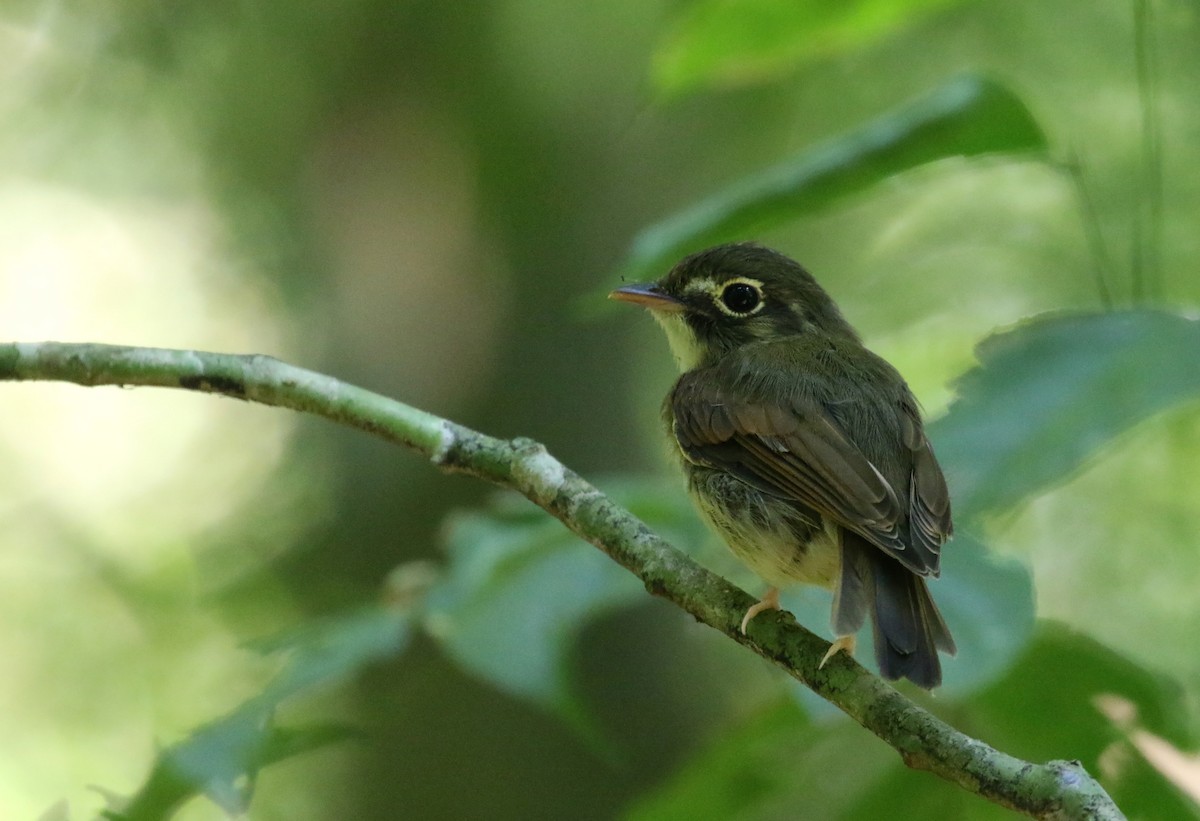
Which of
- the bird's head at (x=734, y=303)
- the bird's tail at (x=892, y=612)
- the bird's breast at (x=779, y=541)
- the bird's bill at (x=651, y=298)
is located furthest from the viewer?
the bird's head at (x=734, y=303)

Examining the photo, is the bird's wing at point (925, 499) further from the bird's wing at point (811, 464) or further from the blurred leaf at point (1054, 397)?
the blurred leaf at point (1054, 397)

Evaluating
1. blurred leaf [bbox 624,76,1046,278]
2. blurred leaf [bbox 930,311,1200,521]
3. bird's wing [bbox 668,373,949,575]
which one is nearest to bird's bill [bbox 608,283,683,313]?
bird's wing [bbox 668,373,949,575]

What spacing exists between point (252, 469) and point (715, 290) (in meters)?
6.16

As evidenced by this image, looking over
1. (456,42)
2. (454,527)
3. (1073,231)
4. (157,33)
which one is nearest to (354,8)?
(456,42)

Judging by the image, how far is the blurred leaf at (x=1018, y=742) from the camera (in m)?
2.79

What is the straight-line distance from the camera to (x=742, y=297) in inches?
159

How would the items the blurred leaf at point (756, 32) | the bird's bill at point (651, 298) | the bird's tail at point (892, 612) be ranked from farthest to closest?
the bird's bill at point (651, 298)
the blurred leaf at point (756, 32)
the bird's tail at point (892, 612)

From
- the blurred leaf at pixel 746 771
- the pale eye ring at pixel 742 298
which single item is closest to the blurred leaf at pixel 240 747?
the blurred leaf at pixel 746 771

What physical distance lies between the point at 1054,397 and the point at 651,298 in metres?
1.57

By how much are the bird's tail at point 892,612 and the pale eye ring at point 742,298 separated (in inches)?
45.6

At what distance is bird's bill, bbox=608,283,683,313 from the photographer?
392 cm

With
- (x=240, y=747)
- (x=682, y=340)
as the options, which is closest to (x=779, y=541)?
(x=682, y=340)

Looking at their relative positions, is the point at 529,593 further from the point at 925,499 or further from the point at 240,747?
the point at 925,499

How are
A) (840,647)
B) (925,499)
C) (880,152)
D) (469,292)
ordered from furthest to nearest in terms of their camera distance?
(469,292) < (925,499) < (880,152) < (840,647)
